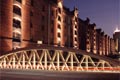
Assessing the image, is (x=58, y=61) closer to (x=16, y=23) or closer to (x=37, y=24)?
(x=16, y=23)

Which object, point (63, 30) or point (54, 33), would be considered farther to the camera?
point (63, 30)

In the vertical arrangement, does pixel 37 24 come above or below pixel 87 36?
above

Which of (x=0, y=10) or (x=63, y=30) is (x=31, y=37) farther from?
(x=63, y=30)

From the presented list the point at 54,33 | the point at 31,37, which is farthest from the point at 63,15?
the point at 31,37

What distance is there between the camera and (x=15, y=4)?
49.1 meters

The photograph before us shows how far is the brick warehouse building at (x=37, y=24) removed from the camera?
46000 millimetres

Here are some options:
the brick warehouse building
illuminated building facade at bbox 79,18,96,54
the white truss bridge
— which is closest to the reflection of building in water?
the brick warehouse building

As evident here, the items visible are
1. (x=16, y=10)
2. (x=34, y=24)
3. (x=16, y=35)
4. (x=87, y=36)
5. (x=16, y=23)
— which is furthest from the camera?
(x=87, y=36)

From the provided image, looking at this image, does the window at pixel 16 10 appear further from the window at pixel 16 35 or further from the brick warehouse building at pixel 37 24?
the window at pixel 16 35

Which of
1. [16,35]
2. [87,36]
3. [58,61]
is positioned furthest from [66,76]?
[87,36]

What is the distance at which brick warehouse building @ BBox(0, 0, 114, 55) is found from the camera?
4600 cm

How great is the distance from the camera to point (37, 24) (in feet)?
195

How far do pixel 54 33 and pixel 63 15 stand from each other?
11384mm

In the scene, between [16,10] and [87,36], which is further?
[87,36]
